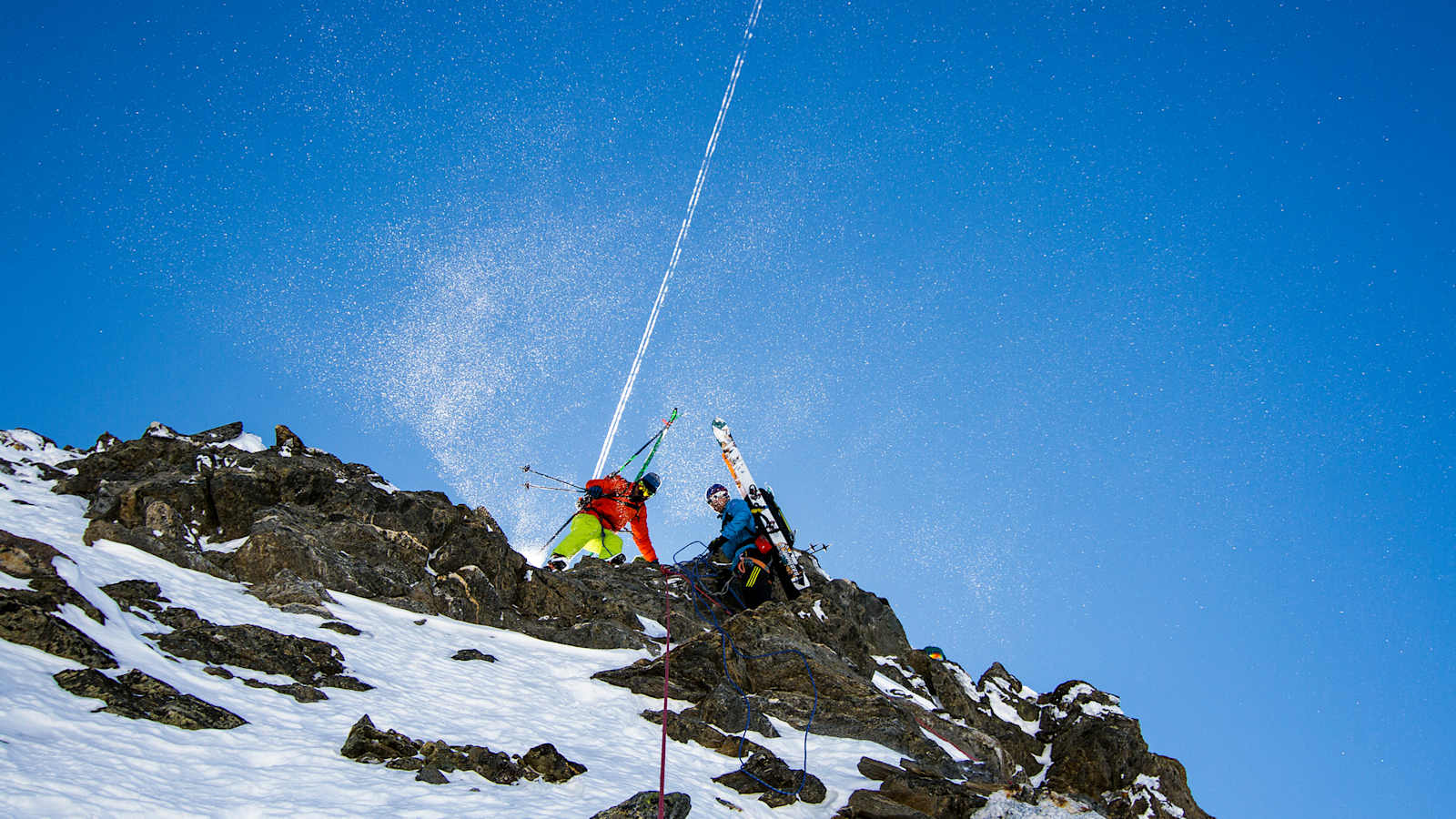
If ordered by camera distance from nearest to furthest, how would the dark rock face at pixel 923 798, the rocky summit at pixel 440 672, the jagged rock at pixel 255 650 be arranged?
the rocky summit at pixel 440 672 < the dark rock face at pixel 923 798 < the jagged rock at pixel 255 650

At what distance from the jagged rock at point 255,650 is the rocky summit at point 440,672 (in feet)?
0.13

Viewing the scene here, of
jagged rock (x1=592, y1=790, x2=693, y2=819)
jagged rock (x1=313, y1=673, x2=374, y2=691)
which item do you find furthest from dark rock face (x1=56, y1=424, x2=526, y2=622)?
jagged rock (x1=592, y1=790, x2=693, y2=819)

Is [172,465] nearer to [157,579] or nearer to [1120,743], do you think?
[157,579]

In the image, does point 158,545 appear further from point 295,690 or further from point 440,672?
point 295,690

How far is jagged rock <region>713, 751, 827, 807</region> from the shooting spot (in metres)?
10.0

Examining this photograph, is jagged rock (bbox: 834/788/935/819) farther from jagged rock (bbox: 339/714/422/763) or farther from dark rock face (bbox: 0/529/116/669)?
dark rock face (bbox: 0/529/116/669)

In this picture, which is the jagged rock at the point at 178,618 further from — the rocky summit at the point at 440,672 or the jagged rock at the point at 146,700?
the jagged rock at the point at 146,700

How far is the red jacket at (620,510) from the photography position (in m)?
25.0

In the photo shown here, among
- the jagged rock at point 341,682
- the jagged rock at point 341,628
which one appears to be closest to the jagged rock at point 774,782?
the jagged rock at point 341,682

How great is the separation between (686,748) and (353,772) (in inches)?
190

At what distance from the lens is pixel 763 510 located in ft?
83.0

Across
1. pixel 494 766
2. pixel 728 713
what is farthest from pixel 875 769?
pixel 494 766

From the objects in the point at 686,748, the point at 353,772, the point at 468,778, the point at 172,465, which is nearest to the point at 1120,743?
the point at 686,748

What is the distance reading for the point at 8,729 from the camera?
6539 mm
